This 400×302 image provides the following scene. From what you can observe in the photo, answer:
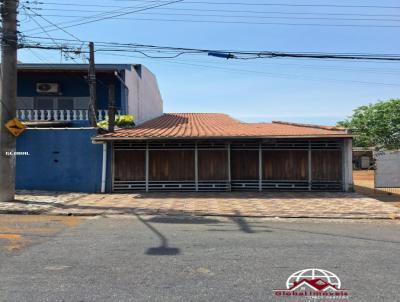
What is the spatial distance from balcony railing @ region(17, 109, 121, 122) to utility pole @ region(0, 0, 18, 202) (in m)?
7.48

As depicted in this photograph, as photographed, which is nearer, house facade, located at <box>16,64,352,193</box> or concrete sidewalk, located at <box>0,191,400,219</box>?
concrete sidewalk, located at <box>0,191,400,219</box>

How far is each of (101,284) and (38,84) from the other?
1987cm

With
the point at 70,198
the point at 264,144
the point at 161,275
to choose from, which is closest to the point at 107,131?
the point at 70,198

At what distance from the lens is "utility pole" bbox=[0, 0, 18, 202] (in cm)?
1391

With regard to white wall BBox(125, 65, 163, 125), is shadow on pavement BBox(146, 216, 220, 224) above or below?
below

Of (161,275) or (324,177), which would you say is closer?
(161,275)

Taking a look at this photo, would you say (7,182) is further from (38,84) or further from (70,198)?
(38,84)

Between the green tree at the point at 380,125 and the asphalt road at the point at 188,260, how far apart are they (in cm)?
2889

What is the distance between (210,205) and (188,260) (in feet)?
23.9

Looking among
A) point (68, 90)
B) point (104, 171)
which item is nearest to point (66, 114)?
point (68, 90)

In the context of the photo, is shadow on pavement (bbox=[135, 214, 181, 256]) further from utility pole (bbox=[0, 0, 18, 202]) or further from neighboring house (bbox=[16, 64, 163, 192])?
neighboring house (bbox=[16, 64, 163, 192])

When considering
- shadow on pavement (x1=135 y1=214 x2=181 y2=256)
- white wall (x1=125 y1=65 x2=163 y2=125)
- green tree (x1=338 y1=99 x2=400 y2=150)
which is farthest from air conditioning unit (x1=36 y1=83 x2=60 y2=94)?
green tree (x1=338 y1=99 x2=400 y2=150)

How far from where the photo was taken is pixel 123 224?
1091cm

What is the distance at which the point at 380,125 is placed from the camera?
38.4 meters
